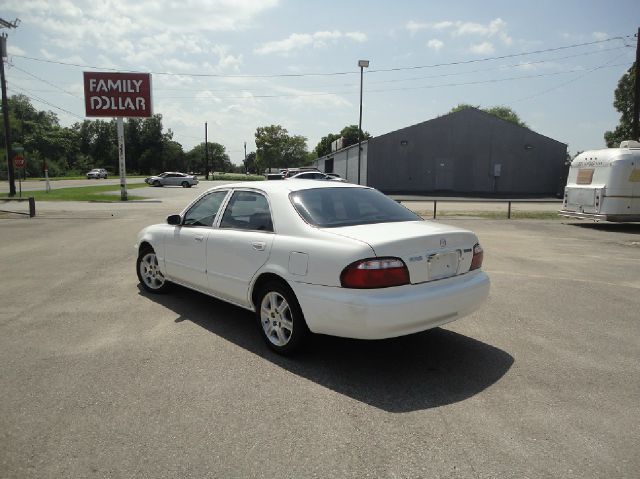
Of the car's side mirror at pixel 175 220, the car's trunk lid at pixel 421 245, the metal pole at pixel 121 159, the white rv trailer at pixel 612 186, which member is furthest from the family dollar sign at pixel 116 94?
the car's trunk lid at pixel 421 245

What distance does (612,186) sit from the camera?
14.6 meters

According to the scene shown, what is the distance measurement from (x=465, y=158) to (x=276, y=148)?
222 feet

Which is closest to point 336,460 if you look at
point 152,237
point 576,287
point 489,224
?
point 152,237

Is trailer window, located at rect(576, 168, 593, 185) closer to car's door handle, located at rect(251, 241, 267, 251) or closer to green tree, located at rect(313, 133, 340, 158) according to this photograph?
car's door handle, located at rect(251, 241, 267, 251)

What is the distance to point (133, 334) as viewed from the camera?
475cm

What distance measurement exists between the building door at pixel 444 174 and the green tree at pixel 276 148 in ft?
218

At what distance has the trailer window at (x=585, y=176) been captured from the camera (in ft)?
50.9

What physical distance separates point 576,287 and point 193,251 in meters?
5.54

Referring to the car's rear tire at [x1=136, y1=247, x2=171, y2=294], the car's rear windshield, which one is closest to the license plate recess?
the car's rear windshield

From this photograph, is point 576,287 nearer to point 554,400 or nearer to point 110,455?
point 554,400

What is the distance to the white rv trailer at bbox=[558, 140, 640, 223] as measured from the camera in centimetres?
1443

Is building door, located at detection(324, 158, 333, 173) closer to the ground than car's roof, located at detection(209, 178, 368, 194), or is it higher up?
higher up

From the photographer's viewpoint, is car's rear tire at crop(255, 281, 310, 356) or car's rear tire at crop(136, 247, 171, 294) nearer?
car's rear tire at crop(255, 281, 310, 356)

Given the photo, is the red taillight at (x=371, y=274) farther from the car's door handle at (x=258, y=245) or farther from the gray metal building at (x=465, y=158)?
the gray metal building at (x=465, y=158)
